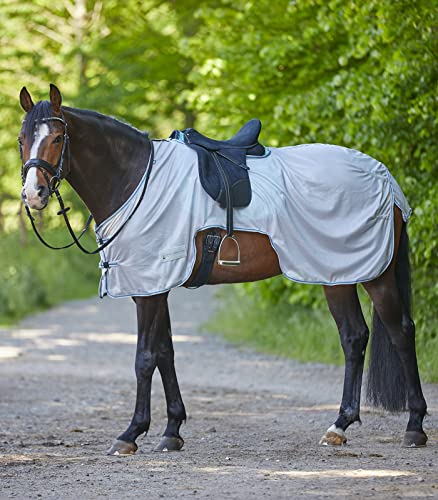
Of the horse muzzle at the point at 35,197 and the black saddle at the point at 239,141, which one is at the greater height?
the black saddle at the point at 239,141

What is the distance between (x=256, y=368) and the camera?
1046cm

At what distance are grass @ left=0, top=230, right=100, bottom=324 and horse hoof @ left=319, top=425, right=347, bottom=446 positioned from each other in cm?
917

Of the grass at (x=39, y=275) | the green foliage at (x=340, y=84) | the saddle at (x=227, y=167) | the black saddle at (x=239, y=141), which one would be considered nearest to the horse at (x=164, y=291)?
the saddle at (x=227, y=167)

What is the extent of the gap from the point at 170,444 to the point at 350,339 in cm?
139

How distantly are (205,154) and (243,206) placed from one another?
42 cm

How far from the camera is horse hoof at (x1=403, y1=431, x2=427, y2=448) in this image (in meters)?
6.02

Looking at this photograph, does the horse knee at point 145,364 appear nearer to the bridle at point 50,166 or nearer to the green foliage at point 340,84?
the bridle at point 50,166

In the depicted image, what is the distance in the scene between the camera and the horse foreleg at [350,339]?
6.43m

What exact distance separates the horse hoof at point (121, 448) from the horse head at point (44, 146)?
149 cm

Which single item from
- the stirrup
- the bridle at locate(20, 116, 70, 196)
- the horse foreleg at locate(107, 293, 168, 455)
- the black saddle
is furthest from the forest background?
the bridle at locate(20, 116, 70, 196)

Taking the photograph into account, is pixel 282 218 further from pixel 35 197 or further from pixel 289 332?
pixel 289 332

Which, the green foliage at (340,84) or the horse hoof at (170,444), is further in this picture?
the green foliage at (340,84)

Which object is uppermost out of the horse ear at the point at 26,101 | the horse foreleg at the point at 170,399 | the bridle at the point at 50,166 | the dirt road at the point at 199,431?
the horse ear at the point at 26,101

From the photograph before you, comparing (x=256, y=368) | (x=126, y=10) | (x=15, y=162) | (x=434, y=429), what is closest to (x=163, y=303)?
(x=434, y=429)
